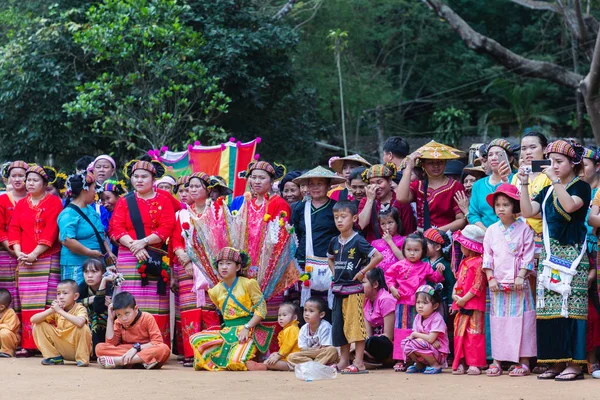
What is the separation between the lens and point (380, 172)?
8203mm

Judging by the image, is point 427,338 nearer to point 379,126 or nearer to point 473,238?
point 473,238

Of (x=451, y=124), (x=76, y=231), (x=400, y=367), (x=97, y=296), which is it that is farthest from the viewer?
(x=451, y=124)

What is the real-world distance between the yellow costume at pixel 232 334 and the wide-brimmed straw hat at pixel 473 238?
1.88m

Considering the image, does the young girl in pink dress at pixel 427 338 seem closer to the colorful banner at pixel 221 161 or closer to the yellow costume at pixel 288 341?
the yellow costume at pixel 288 341

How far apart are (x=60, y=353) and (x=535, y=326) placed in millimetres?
4327

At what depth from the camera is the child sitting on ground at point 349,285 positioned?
7.65m

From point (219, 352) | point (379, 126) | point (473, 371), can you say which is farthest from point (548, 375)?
point (379, 126)

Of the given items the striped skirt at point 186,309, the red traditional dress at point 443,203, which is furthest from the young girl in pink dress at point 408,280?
the striped skirt at point 186,309

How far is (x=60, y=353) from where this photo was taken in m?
8.45

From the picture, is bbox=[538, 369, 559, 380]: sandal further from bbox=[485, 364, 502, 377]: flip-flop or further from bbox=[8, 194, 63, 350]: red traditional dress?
bbox=[8, 194, 63, 350]: red traditional dress

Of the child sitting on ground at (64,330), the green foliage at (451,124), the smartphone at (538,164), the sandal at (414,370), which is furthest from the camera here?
the green foliage at (451,124)

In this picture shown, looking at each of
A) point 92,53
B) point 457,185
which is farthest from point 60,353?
point 92,53

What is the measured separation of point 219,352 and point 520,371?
103 inches

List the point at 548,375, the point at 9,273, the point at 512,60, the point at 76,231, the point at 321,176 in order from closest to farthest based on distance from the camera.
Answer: the point at 548,375 < the point at 321,176 < the point at 76,231 < the point at 9,273 < the point at 512,60
